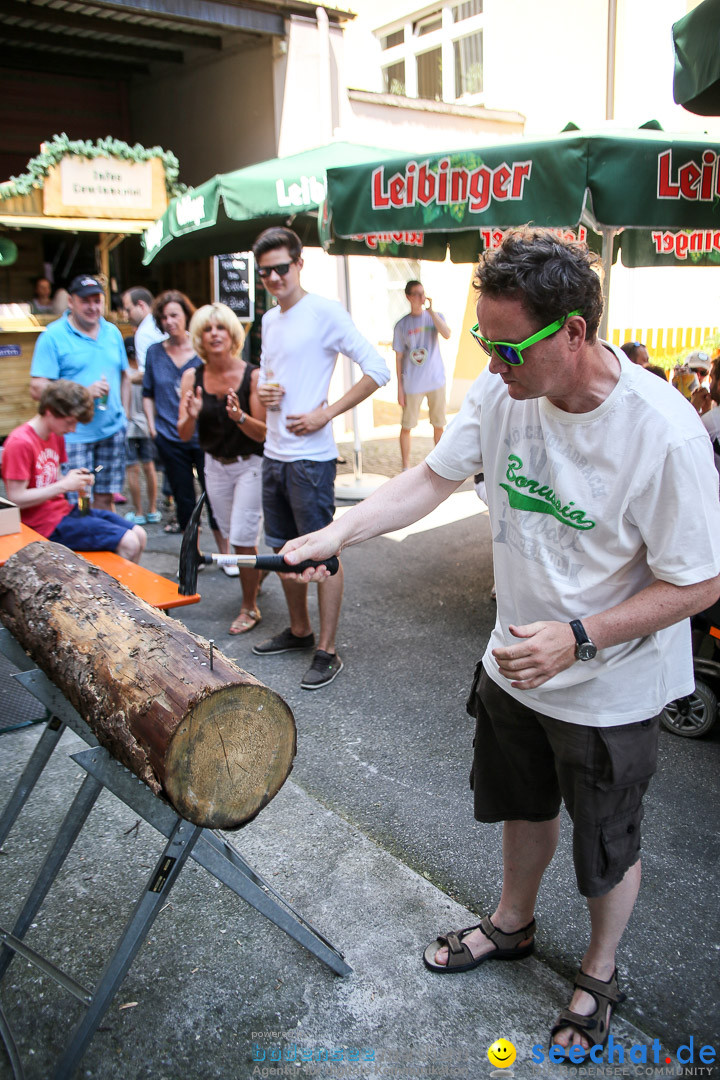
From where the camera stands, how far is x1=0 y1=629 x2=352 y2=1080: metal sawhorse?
6.05 ft

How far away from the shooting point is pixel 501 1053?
2027 mm

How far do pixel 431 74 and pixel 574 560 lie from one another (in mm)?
14184

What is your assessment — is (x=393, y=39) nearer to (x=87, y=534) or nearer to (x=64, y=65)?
(x=64, y=65)

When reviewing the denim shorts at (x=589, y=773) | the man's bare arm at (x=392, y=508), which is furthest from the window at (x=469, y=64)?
the denim shorts at (x=589, y=773)

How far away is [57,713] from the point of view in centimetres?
234

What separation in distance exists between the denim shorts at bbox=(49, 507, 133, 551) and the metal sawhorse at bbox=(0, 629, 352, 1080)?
1956mm

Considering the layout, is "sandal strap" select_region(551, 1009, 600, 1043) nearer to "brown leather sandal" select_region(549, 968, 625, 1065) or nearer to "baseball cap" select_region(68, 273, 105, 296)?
"brown leather sandal" select_region(549, 968, 625, 1065)

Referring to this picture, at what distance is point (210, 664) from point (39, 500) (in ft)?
8.43

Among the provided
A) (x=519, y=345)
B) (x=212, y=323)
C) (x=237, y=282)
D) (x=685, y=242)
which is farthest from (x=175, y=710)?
(x=237, y=282)

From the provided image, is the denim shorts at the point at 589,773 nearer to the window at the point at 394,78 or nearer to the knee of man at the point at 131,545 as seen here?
the knee of man at the point at 131,545

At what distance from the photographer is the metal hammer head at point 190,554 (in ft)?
8.82

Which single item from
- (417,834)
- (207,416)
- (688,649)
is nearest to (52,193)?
(207,416)

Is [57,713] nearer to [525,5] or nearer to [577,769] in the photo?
[577,769]

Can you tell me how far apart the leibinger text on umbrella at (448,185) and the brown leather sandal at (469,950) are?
132 inches
